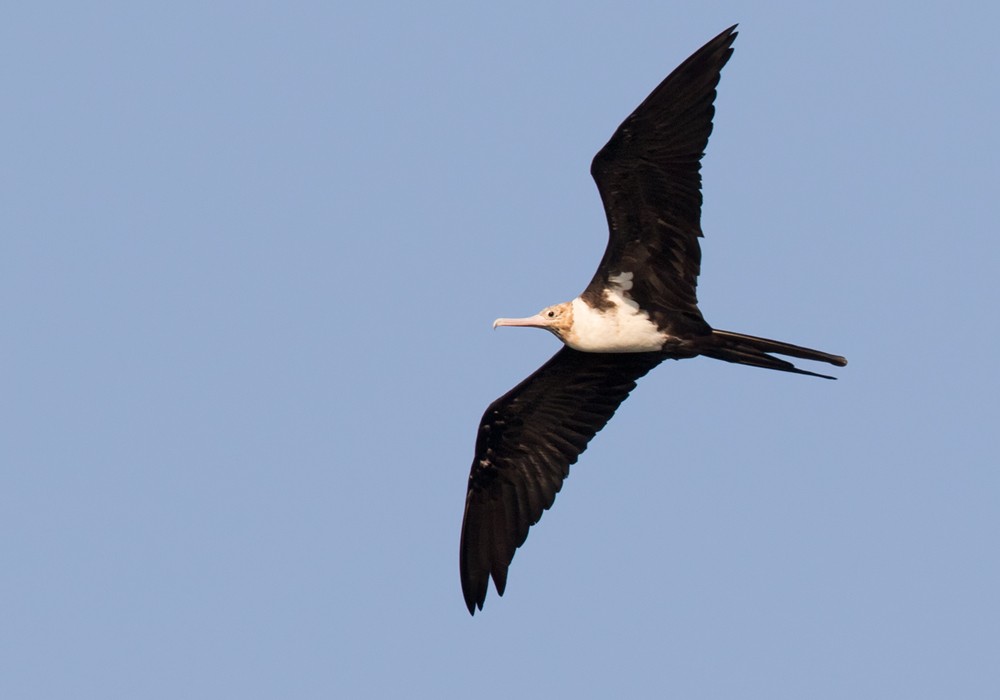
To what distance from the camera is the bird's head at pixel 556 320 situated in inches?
426

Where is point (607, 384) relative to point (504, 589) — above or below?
above

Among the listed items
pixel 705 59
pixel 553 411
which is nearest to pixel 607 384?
pixel 553 411

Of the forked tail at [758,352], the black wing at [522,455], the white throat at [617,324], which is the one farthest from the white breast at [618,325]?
the black wing at [522,455]

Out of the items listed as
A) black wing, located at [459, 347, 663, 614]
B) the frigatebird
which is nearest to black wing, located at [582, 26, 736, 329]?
the frigatebird

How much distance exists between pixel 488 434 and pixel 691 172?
269cm

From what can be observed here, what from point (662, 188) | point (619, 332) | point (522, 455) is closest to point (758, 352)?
point (619, 332)

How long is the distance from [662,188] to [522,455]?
2.51 m

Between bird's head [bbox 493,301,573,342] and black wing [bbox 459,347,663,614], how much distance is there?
25.6 inches

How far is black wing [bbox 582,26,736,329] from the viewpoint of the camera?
33.2ft

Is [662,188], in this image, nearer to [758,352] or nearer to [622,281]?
[622,281]

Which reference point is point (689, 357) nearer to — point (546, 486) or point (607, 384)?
point (607, 384)

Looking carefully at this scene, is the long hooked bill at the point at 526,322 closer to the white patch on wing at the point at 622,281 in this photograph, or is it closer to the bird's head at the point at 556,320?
the bird's head at the point at 556,320

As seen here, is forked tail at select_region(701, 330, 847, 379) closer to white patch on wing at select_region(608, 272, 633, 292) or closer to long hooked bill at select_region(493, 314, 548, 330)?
white patch on wing at select_region(608, 272, 633, 292)

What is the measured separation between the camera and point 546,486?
11727 millimetres
